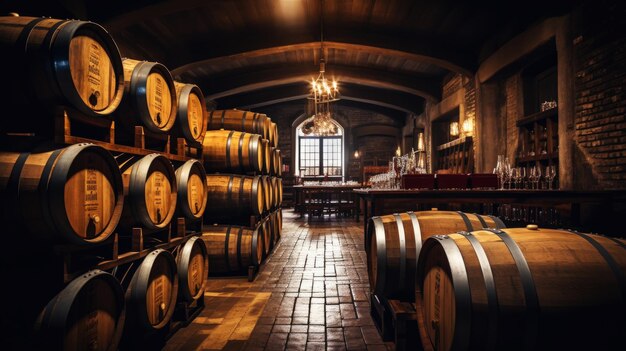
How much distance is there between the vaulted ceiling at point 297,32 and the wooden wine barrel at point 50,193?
3.09 m

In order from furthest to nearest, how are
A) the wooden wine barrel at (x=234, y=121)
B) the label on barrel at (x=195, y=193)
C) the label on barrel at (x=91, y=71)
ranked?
the wooden wine barrel at (x=234, y=121) < the label on barrel at (x=195, y=193) < the label on barrel at (x=91, y=71)

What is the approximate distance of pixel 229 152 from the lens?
429 centimetres

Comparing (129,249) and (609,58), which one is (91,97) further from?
(609,58)

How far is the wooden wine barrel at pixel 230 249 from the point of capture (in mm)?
4023

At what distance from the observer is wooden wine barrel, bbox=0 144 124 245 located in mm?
1553

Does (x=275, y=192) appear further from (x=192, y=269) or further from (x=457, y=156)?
(x=457, y=156)

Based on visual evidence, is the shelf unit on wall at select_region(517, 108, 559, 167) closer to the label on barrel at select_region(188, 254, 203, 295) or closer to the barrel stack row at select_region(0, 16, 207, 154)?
the label on barrel at select_region(188, 254, 203, 295)

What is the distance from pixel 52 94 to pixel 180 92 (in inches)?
59.4

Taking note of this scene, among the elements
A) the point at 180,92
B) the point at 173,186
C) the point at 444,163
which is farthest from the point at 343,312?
the point at 444,163

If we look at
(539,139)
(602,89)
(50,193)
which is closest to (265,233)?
(50,193)

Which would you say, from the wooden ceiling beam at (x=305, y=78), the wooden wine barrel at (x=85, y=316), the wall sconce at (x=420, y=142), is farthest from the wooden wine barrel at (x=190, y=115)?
the wall sconce at (x=420, y=142)

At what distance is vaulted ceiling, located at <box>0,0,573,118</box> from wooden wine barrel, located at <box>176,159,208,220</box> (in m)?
2.57

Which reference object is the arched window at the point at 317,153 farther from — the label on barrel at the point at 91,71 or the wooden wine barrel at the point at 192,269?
the label on barrel at the point at 91,71

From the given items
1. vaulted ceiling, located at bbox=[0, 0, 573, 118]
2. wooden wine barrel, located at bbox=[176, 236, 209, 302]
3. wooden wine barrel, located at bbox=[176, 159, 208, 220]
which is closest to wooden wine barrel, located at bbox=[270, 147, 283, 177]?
vaulted ceiling, located at bbox=[0, 0, 573, 118]
